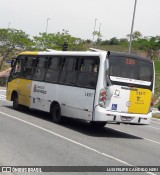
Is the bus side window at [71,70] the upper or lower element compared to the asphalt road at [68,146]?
upper

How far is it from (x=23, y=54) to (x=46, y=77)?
3.29m

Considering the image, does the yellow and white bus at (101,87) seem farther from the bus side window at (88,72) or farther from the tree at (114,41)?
the tree at (114,41)

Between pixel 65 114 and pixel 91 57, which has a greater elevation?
pixel 91 57

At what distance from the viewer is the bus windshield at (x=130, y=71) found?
1502cm

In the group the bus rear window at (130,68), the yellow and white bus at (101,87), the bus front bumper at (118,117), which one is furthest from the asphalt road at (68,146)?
the bus rear window at (130,68)

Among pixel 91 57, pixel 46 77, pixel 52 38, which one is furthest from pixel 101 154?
pixel 52 38

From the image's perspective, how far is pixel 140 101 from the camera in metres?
15.5

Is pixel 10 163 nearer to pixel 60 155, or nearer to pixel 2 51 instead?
pixel 60 155

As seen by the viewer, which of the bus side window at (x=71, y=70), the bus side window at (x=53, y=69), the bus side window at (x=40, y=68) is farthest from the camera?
the bus side window at (x=40, y=68)

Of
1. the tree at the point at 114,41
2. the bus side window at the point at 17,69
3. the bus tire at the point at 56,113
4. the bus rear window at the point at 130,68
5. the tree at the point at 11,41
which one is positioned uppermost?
the tree at the point at 114,41

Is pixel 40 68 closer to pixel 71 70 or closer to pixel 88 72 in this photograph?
pixel 71 70

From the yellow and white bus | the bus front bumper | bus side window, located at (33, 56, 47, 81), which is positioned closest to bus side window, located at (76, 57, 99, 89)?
the yellow and white bus

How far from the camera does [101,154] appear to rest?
10977mm

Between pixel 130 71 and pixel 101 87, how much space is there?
1.25 meters
